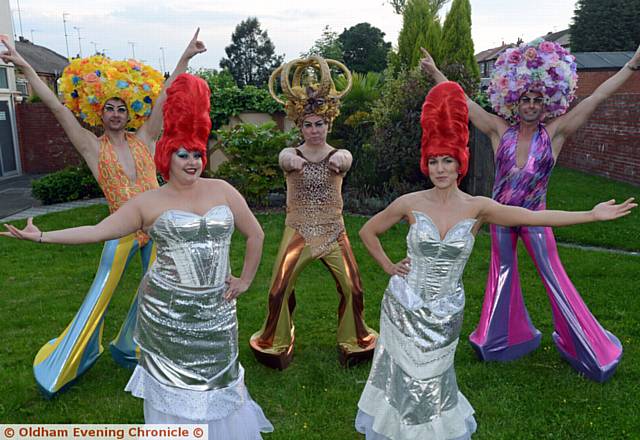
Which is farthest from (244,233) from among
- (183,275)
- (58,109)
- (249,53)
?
(249,53)

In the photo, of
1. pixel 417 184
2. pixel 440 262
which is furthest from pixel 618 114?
pixel 440 262

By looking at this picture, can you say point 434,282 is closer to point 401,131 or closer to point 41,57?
point 401,131

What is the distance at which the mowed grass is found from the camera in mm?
4121

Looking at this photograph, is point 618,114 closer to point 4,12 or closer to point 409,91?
point 409,91

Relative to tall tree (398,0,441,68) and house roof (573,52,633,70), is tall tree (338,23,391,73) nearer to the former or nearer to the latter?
house roof (573,52,633,70)

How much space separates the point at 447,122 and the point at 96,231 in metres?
1.89

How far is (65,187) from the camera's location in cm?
1277

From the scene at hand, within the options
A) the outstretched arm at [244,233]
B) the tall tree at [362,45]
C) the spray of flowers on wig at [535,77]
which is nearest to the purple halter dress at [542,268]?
the spray of flowers on wig at [535,77]

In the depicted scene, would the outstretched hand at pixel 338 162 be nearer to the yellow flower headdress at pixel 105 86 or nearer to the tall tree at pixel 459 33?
the yellow flower headdress at pixel 105 86

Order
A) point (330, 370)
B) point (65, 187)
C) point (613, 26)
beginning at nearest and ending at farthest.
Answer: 1. point (330, 370)
2. point (65, 187)
3. point (613, 26)

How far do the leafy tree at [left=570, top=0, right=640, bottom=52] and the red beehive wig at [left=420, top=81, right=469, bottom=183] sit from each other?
3832cm

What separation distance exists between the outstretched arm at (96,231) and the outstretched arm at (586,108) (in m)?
3.26

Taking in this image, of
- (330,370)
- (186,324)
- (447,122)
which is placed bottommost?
(330,370)

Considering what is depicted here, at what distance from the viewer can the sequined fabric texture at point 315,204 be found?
4.56 m
